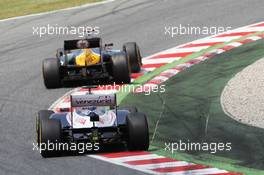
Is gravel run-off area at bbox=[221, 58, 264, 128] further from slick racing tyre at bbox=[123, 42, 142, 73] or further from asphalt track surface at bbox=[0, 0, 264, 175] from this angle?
asphalt track surface at bbox=[0, 0, 264, 175]

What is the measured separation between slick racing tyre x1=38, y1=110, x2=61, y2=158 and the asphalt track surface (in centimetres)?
32

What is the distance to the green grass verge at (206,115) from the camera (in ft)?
63.1

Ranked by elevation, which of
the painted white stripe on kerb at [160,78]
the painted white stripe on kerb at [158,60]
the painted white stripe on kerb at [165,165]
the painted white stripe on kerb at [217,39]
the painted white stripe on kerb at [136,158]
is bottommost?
the painted white stripe on kerb at [165,165]

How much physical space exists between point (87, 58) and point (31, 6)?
1216 cm

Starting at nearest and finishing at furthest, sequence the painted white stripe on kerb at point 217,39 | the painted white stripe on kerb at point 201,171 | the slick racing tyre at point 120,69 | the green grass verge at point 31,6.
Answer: the painted white stripe on kerb at point 201,171 < the slick racing tyre at point 120,69 < the painted white stripe on kerb at point 217,39 < the green grass verge at point 31,6

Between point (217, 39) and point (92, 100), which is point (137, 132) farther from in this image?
point (217, 39)

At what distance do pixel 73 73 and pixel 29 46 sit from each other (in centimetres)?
588

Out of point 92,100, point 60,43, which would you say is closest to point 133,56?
point 60,43

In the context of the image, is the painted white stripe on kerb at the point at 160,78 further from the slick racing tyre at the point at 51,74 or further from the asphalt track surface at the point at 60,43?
the slick racing tyre at the point at 51,74

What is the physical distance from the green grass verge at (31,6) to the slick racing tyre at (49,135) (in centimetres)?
1734

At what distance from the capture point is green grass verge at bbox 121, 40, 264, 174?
19.2m

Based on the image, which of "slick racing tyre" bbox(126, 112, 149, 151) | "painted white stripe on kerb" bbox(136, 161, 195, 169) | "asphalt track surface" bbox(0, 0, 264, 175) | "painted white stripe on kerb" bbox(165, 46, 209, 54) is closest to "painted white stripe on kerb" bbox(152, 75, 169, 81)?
"asphalt track surface" bbox(0, 0, 264, 175)

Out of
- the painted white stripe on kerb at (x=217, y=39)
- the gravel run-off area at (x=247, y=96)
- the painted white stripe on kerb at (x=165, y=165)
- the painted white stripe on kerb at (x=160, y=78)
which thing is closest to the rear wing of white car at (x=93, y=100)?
the painted white stripe on kerb at (x=165, y=165)

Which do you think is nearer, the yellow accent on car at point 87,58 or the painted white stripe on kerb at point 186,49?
the yellow accent on car at point 87,58
